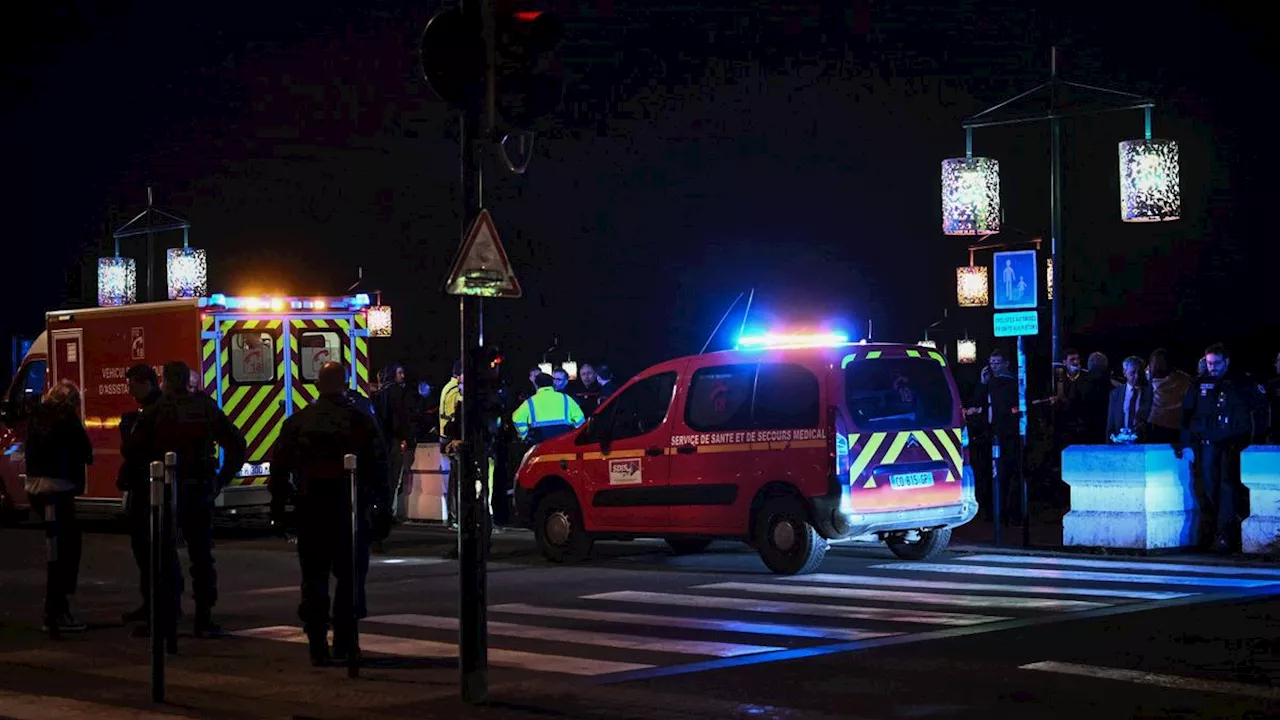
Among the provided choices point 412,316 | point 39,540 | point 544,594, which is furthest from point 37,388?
point 412,316

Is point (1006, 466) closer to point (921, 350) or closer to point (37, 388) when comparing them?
point (921, 350)

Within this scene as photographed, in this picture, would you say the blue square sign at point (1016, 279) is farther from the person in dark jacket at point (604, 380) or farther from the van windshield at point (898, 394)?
the person in dark jacket at point (604, 380)

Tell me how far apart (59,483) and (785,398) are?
5.91 meters

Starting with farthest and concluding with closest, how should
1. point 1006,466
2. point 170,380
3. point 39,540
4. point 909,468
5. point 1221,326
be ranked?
point 1221,326
point 39,540
point 1006,466
point 909,468
point 170,380

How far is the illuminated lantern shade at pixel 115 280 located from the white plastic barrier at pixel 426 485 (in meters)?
16.9

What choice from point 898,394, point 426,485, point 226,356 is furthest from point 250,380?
point 898,394

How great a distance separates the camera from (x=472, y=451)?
9359mm

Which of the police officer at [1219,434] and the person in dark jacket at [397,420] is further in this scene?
the person in dark jacket at [397,420]

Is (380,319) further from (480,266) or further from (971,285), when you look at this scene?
(480,266)

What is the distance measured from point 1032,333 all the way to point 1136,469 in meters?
1.68

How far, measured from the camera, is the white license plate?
1562cm

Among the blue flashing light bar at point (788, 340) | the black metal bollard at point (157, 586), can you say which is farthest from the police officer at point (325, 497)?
the blue flashing light bar at point (788, 340)

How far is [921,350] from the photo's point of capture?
52.3 feet

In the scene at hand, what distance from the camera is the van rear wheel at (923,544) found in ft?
54.3
